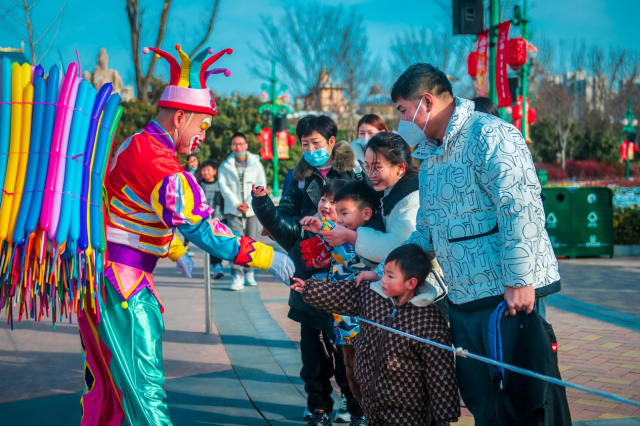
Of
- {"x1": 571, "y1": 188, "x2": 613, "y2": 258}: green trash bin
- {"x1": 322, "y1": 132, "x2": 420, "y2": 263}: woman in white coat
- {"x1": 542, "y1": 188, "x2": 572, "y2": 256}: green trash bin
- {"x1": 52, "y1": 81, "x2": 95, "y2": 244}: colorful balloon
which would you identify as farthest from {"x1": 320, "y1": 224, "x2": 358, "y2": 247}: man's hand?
{"x1": 571, "y1": 188, "x2": 613, "y2": 258}: green trash bin

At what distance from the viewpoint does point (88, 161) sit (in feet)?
9.70

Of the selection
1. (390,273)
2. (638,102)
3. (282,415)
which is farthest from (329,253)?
(638,102)

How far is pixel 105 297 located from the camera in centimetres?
312

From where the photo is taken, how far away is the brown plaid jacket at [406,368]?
10.3 feet

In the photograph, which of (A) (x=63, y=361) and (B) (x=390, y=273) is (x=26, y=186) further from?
(A) (x=63, y=361)

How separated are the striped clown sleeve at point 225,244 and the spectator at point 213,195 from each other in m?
7.04

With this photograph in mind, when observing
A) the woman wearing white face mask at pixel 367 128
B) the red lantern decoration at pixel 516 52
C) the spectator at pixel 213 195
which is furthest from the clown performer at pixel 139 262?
the red lantern decoration at pixel 516 52

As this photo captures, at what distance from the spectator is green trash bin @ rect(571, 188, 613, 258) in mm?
5799

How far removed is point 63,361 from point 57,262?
3278 millimetres

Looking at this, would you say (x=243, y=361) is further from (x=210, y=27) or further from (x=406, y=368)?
(x=210, y=27)

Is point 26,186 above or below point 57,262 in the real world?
above

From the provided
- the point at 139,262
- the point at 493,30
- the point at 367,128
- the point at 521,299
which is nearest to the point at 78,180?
the point at 139,262

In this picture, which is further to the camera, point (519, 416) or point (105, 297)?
point (105, 297)

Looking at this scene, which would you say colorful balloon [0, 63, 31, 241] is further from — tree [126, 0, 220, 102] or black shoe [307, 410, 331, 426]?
tree [126, 0, 220, 102]
